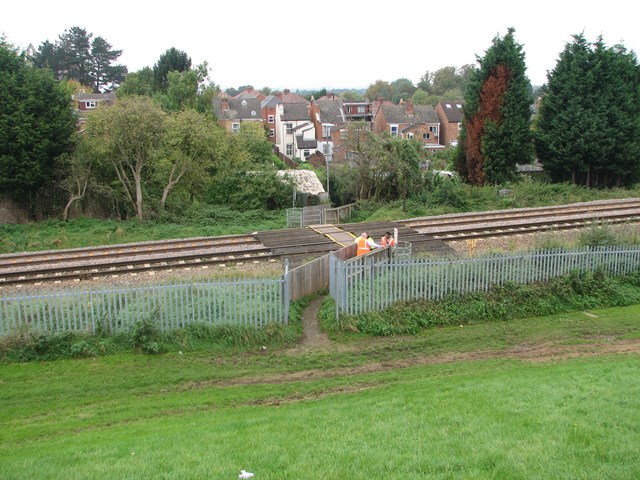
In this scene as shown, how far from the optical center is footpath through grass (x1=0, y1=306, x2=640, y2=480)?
6734 mm

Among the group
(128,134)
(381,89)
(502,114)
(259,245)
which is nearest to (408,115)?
(502,114)

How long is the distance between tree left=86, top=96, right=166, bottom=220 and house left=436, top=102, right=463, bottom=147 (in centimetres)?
5975

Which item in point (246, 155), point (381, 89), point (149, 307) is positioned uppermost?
point (381, 89)

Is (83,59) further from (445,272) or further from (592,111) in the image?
(445,272)

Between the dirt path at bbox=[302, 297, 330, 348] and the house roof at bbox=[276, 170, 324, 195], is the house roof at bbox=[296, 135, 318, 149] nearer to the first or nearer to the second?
the house roof at bbox=[276, 170, 324, 195]

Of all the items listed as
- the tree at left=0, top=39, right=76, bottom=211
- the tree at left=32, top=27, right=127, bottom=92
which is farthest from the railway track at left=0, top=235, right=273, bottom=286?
the tree at left=32, top=27, right=127, bottom=92

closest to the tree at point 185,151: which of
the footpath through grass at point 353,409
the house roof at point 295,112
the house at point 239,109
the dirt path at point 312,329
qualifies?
the dirt path at point 312,329

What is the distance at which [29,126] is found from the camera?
98.0 feet

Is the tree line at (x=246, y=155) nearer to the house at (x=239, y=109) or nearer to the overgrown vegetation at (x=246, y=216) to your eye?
the overgrown vegetation at (x=246, y=216)

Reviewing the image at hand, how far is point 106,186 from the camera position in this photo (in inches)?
1318

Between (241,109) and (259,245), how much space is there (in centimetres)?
7226

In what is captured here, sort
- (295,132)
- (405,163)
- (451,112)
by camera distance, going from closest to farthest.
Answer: (405,163) < (295,132) < (451,112)

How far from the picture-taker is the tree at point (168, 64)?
72.7 meters

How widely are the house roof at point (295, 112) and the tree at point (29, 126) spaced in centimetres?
4932
